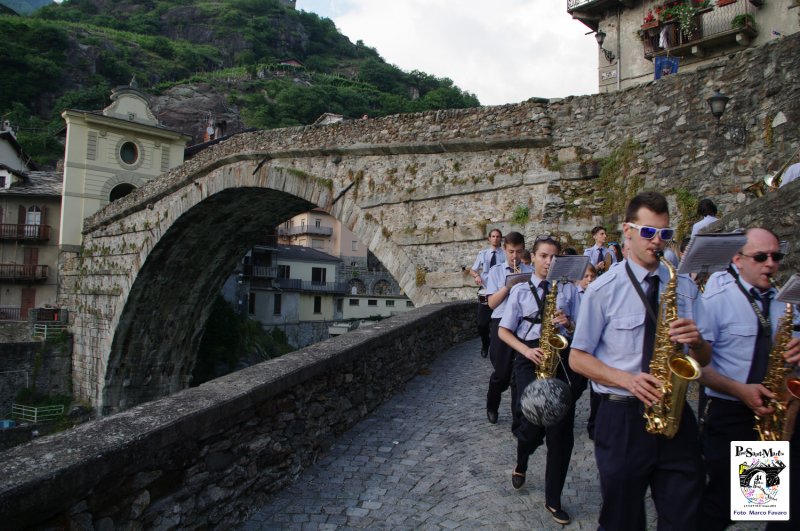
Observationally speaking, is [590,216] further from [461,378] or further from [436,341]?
[461,378]

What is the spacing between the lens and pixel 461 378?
22.2 ft

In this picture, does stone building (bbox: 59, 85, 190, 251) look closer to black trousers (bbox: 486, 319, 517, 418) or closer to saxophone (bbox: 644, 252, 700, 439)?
black trousers (bbox: 486, 319, 517, 418)

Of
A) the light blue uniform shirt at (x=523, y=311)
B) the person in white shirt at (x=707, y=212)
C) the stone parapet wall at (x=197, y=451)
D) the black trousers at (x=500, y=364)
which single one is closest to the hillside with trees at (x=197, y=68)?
the stone parapet wall at (x=197, y=451)

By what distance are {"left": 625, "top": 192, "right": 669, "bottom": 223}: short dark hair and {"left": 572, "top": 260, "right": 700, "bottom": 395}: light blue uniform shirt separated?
7.7 inches

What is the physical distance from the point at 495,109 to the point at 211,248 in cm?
1213

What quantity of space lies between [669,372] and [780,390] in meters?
0.59

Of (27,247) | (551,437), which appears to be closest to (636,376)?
(551,437)

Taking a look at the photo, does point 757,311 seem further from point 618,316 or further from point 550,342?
point 550,342

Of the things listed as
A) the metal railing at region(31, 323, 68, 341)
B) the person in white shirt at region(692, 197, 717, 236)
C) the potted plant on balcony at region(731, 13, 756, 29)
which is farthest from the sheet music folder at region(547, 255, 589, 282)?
the metal railing at region(31, 323, 68, 341)

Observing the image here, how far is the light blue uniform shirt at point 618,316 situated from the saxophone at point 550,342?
1.02 metres

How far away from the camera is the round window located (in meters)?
24.5

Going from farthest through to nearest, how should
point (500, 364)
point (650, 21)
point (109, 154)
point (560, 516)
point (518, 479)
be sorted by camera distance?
point (109, 154)
point (650, 21)
point (500, 364)
point (518, 479)
point (560, 516)

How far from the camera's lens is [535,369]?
143 inches

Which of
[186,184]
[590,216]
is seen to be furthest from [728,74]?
[186,184]
